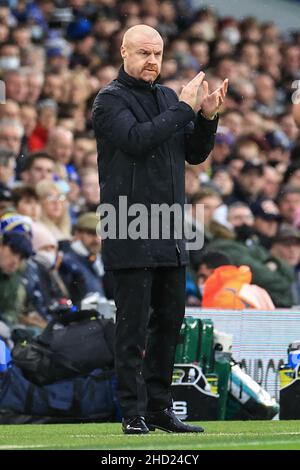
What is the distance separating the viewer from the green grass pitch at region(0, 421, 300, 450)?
714cm

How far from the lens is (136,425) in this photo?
788 cm

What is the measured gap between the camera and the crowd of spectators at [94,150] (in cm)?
1241

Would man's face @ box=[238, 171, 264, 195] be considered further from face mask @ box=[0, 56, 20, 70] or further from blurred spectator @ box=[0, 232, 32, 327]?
blurred spectator @ box=[0, 232, 32, 327]

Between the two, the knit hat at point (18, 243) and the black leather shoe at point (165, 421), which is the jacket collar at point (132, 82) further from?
the knit hat at point (18, 243)

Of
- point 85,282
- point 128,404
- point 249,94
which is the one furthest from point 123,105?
point 249,94

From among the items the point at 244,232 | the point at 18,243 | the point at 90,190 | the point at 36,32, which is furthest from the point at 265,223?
the point at 18,243

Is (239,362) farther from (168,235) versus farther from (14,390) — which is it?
(168,235)

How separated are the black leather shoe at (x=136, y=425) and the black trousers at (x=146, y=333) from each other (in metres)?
0.03

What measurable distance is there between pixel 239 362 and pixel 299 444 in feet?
9.59

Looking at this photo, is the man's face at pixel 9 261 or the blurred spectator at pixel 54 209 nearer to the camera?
the man's face at pixel 9 261

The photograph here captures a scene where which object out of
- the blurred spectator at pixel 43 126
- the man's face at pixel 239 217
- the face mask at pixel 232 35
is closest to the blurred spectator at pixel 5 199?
the blurred spectator at pixel 43 126

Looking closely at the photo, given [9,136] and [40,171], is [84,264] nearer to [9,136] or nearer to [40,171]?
[40,171]

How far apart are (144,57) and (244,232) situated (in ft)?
22.8

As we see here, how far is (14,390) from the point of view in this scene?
9875mm
